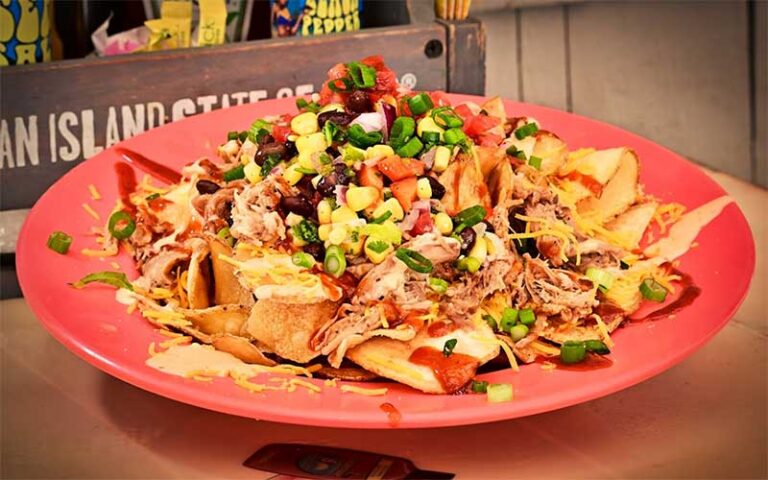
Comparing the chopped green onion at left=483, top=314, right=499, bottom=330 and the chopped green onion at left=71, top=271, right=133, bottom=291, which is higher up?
the chopped green onion at left=71, top=271, right=133, bottom=291

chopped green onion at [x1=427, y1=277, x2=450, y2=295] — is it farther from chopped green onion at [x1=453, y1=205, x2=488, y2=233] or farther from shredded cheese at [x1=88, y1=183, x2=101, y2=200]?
shredded cheese at [x1=88, y1=183, x2=101, y2=200]

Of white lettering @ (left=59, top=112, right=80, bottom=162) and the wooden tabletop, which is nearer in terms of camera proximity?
the wooden tabletop

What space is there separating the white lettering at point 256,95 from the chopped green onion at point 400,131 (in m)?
0.97

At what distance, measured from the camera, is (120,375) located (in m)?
1.89

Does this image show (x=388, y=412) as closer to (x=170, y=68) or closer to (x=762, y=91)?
(x=170, y=68)

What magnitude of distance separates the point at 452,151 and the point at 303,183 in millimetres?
330

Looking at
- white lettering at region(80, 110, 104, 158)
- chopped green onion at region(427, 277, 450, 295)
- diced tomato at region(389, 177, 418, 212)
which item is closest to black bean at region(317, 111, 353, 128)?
diced tomato at region(389, 177, 418, 212)

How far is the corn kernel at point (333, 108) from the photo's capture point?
7.51 feet

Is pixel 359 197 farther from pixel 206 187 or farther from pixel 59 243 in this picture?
pixel 59 243

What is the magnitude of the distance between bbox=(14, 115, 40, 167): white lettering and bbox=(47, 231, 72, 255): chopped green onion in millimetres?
618

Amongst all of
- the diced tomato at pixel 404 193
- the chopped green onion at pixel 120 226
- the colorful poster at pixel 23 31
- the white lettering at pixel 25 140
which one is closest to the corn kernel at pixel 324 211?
the diced tomato at pixel 404 193

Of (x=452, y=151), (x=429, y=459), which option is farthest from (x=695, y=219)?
(x=429, y=459)

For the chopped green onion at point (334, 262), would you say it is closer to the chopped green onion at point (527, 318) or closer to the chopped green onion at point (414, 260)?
the chopped green onion at point (414, 260)

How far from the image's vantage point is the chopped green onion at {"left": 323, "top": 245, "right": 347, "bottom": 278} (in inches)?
79.5
